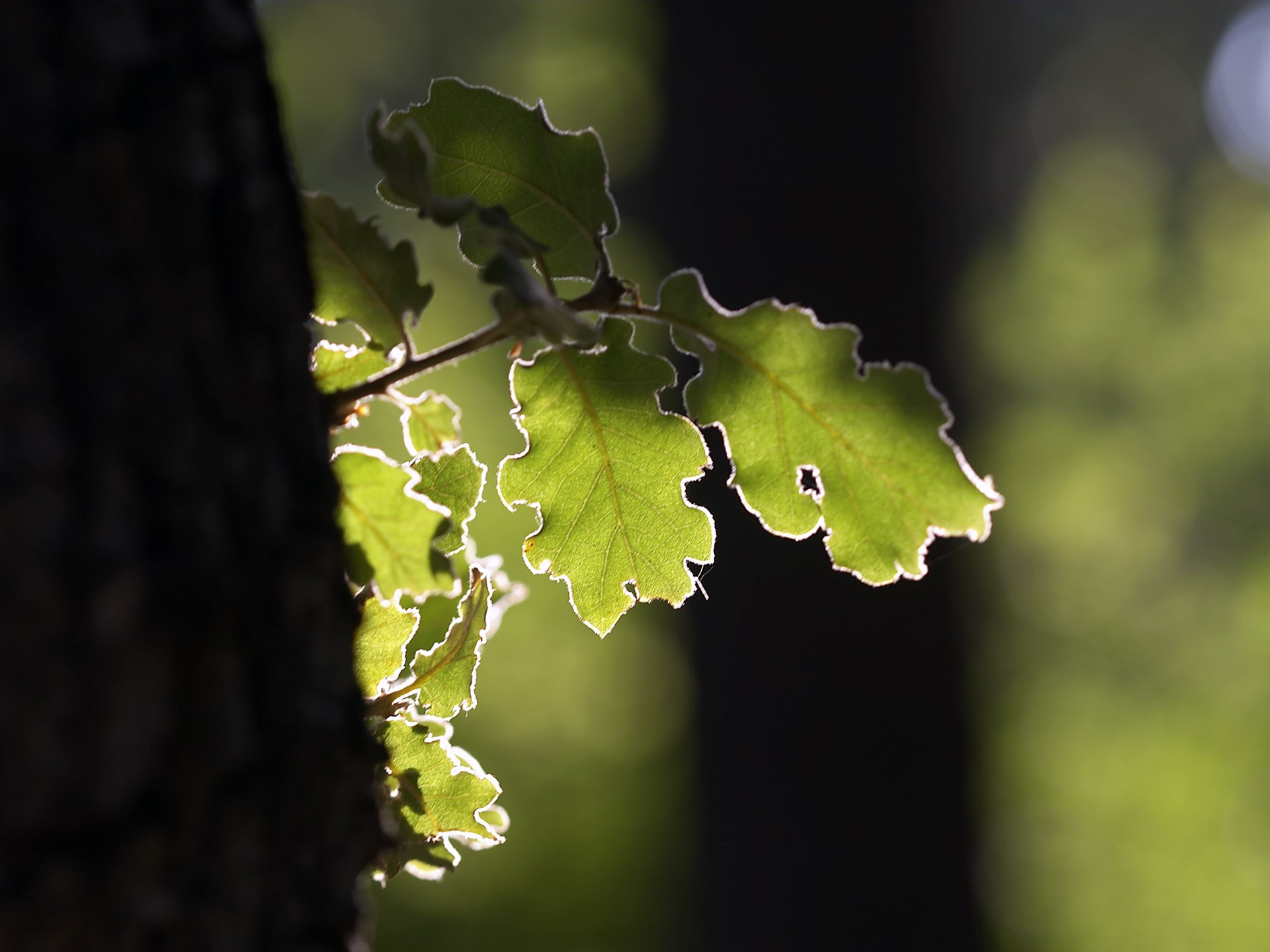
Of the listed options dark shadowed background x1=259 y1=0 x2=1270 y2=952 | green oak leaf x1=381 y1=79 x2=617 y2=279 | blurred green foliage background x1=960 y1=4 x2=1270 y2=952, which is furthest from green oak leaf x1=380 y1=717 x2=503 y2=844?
blurred green foliage background x1=960 y1=4 x2=1270 y2=952


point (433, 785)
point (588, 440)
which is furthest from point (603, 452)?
point (433, 785)

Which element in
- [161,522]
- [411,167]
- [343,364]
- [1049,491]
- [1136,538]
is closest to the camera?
[161,522]

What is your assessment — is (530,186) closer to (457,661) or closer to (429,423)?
(429,423)

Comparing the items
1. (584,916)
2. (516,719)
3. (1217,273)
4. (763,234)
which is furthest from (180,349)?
(1217,273)

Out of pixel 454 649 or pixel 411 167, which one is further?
pixel 454 649

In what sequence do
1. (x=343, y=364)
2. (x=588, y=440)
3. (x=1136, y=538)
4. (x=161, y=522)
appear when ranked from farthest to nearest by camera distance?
(x=1136, y=538) < (x=588, y=440) < (x=343, y=364) < (x=161, y=522)

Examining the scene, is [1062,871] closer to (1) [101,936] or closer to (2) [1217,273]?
(2) [1217,273]

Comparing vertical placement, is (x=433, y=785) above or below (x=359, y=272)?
below
